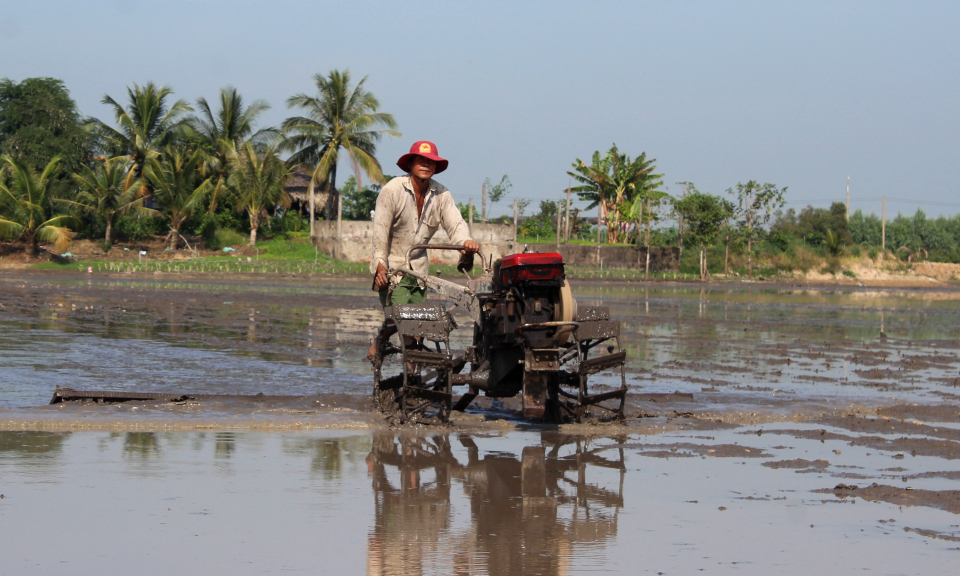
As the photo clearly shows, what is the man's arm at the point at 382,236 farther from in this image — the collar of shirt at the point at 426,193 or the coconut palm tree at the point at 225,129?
the coconut palm tree at the point at 225,129

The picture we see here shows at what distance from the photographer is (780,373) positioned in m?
10.9

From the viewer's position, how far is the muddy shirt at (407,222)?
7.29 meters

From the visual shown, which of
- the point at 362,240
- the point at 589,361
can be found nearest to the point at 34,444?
the point at 589,361

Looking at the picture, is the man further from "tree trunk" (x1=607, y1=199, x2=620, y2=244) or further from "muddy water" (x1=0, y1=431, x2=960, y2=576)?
"tree trunk" (x1=607, y1=199, x2=620, y2=244)

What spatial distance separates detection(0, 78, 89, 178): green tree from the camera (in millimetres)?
42438

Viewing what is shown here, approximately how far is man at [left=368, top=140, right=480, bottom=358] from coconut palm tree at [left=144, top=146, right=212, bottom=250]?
35.0 meters

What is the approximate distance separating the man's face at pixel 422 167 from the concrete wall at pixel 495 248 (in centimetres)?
3111

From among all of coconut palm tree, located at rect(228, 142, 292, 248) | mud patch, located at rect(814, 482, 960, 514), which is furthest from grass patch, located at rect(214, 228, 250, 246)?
mud patch, located at rect(814, 482, 960, 514)

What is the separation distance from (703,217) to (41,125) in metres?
31.9

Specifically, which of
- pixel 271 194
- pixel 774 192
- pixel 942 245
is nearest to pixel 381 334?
pixel 271 194

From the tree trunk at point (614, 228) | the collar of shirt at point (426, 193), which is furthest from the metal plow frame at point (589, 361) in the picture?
the tree trunk at point (614, 228)

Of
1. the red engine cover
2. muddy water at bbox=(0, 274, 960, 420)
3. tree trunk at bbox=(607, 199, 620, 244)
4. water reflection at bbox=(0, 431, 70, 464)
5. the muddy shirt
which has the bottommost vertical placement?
water reflection at bbox=(0, 431, 70, 464)

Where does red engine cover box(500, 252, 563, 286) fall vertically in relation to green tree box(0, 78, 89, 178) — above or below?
below

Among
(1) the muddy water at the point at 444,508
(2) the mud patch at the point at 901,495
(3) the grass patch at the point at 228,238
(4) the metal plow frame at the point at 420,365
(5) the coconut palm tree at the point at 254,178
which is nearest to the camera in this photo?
(1) the muddy water at the point at 444,508
